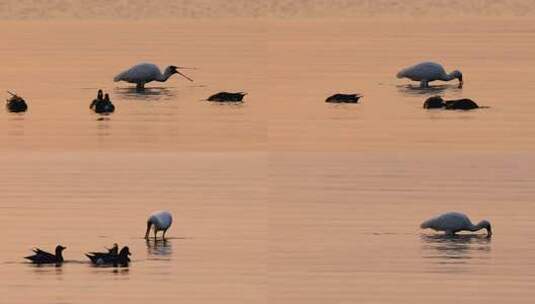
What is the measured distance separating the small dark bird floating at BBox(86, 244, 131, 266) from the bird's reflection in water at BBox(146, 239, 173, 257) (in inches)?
40.7

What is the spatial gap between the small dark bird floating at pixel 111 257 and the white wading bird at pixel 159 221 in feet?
5.60

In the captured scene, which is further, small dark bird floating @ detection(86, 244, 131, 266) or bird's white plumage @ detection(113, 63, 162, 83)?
bird's white plumage @ detection(113, 63, 162, 83)

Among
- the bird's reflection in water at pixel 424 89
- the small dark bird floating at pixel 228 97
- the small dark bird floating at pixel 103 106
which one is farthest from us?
the bird's reflection in water at pixel 424 89

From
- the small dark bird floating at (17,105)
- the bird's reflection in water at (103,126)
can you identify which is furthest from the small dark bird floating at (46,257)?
the small dark bird floating at (17,105)

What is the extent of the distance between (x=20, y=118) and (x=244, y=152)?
900cm

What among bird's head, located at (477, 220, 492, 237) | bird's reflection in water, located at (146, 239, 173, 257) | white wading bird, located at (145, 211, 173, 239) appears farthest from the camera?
bird's head, located at (477, 220, 492, 237)

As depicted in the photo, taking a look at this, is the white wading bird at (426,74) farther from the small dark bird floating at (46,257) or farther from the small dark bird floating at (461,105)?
the small dark bird floating at (46,257)

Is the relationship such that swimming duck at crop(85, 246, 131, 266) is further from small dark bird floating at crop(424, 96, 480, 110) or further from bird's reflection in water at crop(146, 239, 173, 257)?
small dark bird floating at crop(424, 96, 480, 110)

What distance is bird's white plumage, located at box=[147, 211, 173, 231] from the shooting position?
35.9 metres

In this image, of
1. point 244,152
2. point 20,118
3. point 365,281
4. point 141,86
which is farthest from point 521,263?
point 141,86

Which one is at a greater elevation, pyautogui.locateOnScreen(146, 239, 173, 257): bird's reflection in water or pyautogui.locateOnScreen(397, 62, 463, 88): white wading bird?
pyautogui.locateOnScreen(397, 62, 463, 88): white wading bird

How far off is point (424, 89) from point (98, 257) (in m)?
29.3

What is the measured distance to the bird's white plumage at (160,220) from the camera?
3591cm

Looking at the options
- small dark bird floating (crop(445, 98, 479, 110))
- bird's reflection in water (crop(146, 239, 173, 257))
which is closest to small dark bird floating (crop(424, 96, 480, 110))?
small dark bird floating (crop(445, 98, 479, 110))
